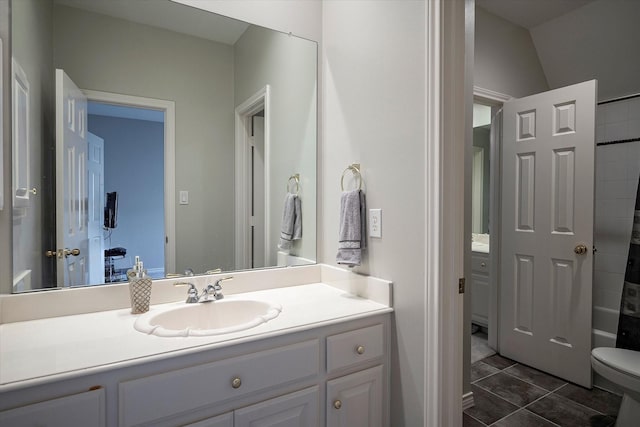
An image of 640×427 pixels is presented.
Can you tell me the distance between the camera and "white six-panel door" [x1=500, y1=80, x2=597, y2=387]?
7.00 ft

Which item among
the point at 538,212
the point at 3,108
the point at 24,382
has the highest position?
the point at 3,108

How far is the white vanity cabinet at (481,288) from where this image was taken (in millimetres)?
3021

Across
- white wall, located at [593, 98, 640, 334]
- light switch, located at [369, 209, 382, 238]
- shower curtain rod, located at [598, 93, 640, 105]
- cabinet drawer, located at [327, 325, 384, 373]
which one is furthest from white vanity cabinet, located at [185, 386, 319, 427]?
shower curtain rod, located at [598, 93, 640, 105]

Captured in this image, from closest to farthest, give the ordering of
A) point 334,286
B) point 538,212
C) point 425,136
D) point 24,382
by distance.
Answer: point 24,382
point 425,136
point 334,286
point 538,212

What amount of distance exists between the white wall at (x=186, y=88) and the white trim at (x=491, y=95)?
1.72 metres

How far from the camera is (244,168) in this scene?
5.68 ft

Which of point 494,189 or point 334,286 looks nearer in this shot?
point 334,286

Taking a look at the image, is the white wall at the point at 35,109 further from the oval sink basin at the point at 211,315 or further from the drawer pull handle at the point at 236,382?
the drawer pull handle at the point at 236,382

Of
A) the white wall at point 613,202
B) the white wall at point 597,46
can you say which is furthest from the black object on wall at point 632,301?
the white wall at point 597,46

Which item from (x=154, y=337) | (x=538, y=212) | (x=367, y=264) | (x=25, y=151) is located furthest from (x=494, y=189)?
(x=25, y=151)

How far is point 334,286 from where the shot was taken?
1.72m

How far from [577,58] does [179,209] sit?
311cm

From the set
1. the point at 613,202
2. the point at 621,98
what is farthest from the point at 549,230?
the point at 621,98

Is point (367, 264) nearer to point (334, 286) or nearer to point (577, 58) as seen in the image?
point (334, 286)
